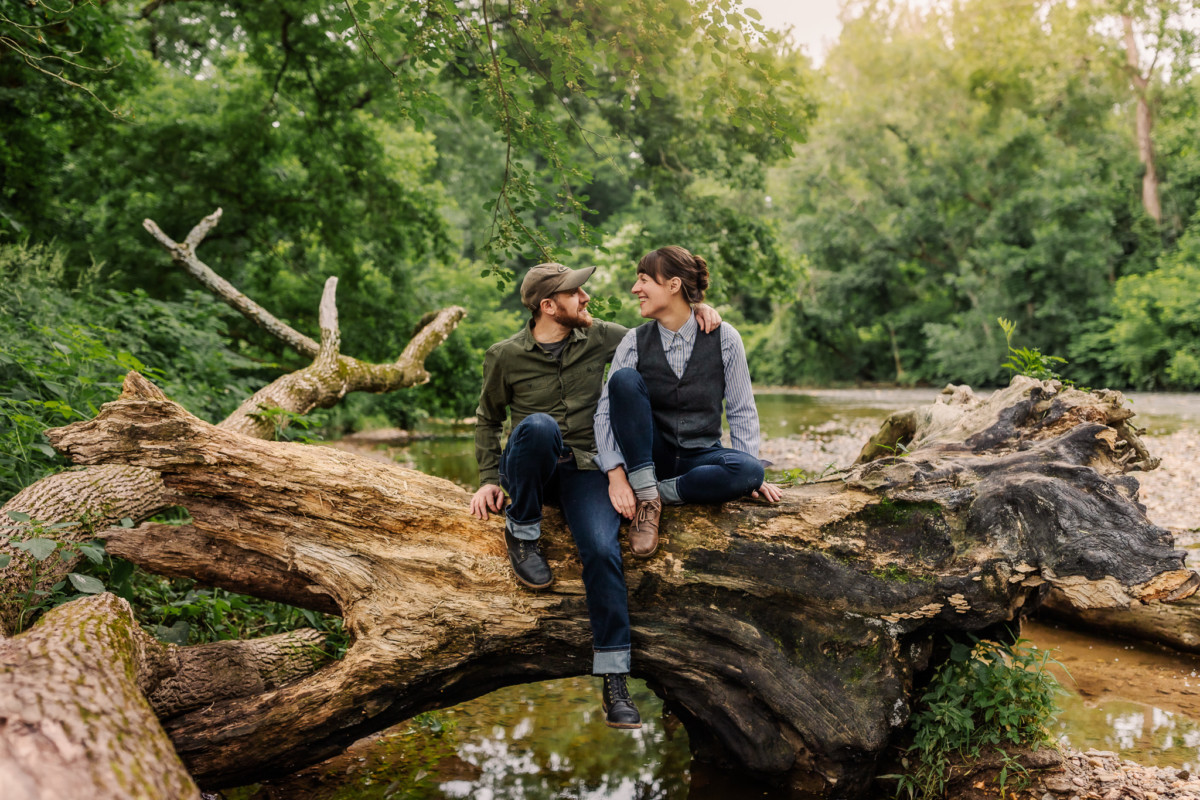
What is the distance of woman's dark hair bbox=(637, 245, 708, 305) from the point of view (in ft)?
10.8

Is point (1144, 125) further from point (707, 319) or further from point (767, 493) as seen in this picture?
point (767, 493)

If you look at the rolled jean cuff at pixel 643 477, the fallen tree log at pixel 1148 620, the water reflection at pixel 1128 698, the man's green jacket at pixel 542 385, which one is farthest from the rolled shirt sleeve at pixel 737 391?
the fallen tree log at pixel 1148 620

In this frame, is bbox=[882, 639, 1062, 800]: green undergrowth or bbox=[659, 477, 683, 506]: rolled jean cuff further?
bbox=[659, 477, 683, 506]: rolled jean cuff

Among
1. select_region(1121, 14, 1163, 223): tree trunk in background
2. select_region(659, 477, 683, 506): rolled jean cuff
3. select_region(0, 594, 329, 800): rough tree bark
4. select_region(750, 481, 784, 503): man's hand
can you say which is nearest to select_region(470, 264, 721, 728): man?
select_region(659, 477, 683, 506): rolled jean cuff

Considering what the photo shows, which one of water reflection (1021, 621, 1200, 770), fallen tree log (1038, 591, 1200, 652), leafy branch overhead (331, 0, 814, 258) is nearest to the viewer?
water reflection (1021, 621, 1200, 770)

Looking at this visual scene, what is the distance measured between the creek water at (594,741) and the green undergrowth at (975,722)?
31 centimetres

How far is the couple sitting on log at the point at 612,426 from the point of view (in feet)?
10.1

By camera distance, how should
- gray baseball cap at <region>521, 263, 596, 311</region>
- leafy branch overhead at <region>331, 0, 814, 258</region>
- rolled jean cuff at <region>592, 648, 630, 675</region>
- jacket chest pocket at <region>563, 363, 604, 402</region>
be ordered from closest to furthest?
rolled jean cuff at <region>592, 648, 630, 675</region> < gray baseball cap at <region>521, 263, 596, 311</region> < jacket chest pocket at <region>563, 363, 604, 402</region> < leafy branch overhead at <region>331, 0, 814, 258</region>

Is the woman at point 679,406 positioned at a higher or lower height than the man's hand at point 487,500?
higher

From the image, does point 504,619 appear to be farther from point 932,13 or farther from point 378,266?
point 932,13

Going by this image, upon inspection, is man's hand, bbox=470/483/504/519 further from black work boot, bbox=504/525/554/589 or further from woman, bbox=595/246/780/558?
woman, bbox=595/246/780/558

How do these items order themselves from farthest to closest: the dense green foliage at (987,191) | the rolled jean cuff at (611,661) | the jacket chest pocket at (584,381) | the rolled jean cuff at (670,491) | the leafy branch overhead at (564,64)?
1. the dense green foliage at (987,191)
2. the leafy branch overhead at (564,64)
3. the jacket chest pocket at (584,381)
4. the rolled jean cuff at (670,491)
5. the rolled jean cuff at (611,661)

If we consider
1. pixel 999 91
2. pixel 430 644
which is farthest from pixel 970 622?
pixel 999 91

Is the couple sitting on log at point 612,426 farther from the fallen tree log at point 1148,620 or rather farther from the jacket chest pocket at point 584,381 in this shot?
the fallen tree log at point 1148,620
